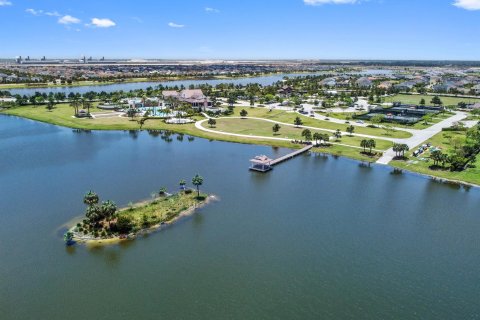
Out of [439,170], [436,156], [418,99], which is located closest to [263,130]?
[436,156]

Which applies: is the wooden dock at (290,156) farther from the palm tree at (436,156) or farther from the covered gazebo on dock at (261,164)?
the palm tree at (436,156)

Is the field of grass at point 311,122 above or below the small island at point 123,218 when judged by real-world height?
above

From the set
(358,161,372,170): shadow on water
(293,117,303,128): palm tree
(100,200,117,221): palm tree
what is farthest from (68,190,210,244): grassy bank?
(293,117,303,128): palm tree

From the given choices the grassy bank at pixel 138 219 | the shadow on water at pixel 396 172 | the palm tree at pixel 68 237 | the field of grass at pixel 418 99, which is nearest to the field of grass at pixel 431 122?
the field of grass at pixel 418 99

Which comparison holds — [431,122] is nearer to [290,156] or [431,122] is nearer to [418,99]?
[290,156]

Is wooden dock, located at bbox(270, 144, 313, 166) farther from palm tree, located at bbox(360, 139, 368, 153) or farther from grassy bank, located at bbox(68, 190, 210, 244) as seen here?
grassy bank, located at bbox(68, 190, 210, 244)
